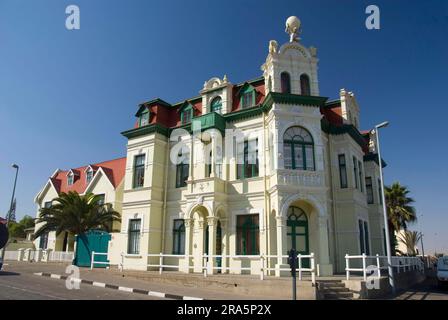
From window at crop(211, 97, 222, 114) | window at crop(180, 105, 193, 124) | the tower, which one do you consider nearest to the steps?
the tower

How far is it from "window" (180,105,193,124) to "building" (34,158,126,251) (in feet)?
36.4

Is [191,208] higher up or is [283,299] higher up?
[191,208]

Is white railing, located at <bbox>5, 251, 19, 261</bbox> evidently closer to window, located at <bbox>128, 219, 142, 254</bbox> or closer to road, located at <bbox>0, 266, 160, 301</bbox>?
window, located at <bbox>128, 219, 142, 254</bbox>

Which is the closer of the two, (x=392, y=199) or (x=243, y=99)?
(x=243, y=99)

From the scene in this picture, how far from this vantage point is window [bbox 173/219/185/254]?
2038 centimetres

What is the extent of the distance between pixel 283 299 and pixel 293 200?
548 cm

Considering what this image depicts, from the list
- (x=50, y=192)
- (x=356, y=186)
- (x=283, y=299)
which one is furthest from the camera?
(x=50, y=192)

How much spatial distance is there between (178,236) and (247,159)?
6.27 metres

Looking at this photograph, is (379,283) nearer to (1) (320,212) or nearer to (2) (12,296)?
(1) (320,212)

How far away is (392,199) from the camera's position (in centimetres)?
3678

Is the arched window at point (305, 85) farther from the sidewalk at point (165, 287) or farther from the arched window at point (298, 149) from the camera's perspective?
the sidewalk at point (165, 287)

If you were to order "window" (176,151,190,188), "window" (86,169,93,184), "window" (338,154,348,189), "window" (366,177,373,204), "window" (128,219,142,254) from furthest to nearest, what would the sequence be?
"window" (86,169,93,184) < "window" (366,177,373,204) < "window" (176,151,190,188) < "window" (128,219,142,254) < "window" (338,154,348,189)

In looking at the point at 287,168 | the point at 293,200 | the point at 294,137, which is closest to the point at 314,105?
the point at 294,137

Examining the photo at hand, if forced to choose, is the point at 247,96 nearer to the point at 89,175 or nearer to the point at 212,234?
the point at 212,234
